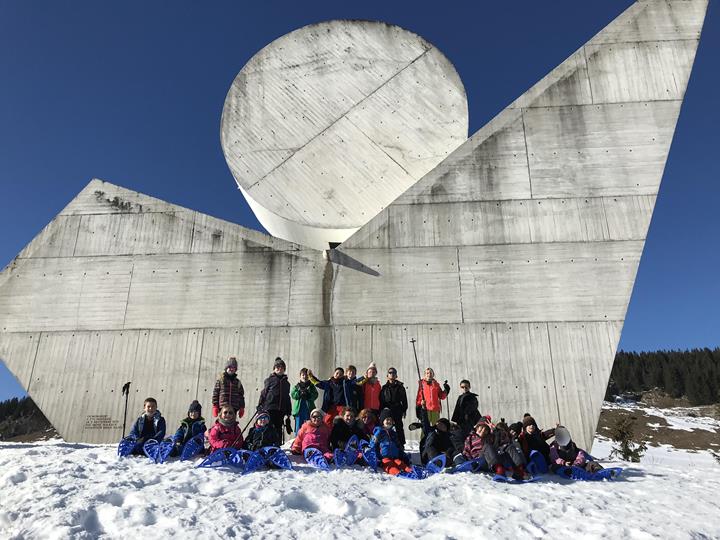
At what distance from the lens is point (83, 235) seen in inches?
420

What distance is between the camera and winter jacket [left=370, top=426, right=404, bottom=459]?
5785 millimetres

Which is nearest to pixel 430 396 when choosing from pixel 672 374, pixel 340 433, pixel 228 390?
pixel 340 433

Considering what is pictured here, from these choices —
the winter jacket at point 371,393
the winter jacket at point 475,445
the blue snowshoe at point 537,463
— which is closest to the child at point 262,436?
the winter jacket at point 371,393

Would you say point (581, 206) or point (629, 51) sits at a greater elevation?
point (629, 51)

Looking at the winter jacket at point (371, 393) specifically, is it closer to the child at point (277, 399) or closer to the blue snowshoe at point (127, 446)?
the child at point (277, 399)

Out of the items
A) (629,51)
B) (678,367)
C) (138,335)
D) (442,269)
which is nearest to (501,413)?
(442,269)

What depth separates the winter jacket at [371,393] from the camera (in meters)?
6.89

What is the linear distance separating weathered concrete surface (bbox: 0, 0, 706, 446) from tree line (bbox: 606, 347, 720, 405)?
59.9 m

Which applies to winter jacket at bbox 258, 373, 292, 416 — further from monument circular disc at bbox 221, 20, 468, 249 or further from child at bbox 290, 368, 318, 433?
monument circular disc at bbox 221, 20, 468, 249

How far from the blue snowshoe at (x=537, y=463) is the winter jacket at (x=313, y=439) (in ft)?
8.34

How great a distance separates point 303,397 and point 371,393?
1.02 meters

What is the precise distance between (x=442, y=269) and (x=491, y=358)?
196 cm

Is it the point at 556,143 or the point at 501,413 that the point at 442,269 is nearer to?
the point at 501,413

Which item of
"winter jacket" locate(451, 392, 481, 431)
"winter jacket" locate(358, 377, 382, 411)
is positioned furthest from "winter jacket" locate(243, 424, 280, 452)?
"winter jacket" locate(451, 392, 481, 431)
